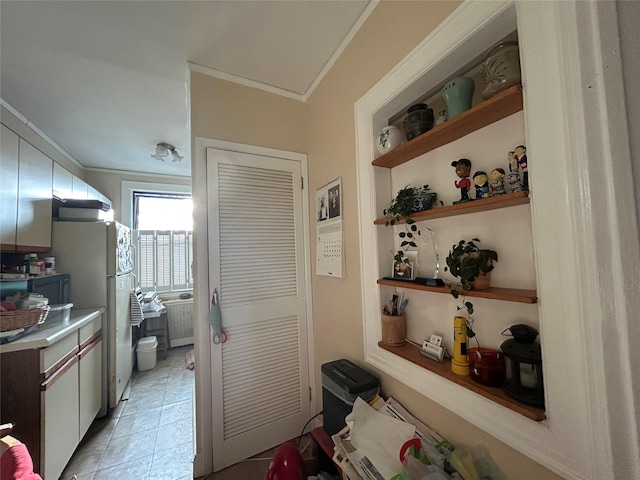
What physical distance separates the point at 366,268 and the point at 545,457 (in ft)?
2.64

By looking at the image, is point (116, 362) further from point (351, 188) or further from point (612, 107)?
point (612, 107)

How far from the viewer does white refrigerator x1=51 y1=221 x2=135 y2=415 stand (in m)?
2.10

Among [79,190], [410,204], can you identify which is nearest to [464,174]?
[410,204]

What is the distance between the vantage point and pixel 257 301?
5.40ft

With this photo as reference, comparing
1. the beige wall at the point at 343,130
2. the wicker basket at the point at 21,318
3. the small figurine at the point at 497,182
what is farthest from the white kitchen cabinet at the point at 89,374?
the small figurine at the point at 497,182

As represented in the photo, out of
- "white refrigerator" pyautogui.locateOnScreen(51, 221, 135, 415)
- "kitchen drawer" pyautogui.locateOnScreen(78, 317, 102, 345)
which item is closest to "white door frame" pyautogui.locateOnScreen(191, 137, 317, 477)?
"kitchen drawer" pyautogui.locateOnScreen(78, 317, 102, 345)

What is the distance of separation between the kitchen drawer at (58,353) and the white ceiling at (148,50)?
175 cm

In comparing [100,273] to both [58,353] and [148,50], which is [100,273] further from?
[148,50]

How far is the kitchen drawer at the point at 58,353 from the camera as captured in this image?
4.42 feet

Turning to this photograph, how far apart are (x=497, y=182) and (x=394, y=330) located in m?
0.71

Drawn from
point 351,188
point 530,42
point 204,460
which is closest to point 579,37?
point 530,42

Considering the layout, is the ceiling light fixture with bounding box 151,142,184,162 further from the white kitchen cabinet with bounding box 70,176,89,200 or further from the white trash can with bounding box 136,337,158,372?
the white trash can with bounding box 136,337,158,372

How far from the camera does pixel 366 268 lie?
48.0 inches

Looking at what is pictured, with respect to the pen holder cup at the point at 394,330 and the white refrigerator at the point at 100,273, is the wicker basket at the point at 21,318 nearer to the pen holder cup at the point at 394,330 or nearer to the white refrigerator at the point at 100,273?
the white refrigerator at the point at 100,273
